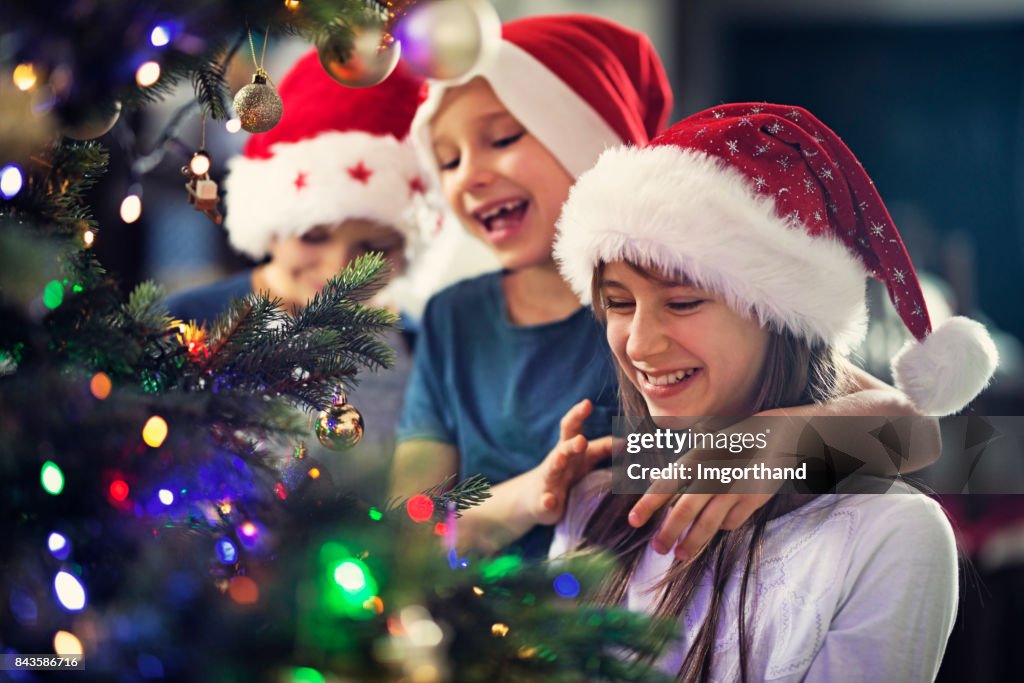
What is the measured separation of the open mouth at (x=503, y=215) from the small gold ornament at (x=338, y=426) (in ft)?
1.01

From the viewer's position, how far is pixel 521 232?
983 mm

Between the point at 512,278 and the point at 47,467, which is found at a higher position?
the point at 512,278

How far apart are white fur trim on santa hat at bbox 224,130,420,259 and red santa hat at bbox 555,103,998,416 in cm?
42

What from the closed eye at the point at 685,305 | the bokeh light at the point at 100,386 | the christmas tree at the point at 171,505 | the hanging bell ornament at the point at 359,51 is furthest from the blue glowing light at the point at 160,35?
the closed eye at the point at 685,305

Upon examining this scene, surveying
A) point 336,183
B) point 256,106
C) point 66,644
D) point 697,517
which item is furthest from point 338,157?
point 66,644

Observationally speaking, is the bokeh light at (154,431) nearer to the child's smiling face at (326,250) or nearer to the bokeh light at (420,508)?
the bokeh light at (420,508)

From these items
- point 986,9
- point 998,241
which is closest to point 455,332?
point 998,241

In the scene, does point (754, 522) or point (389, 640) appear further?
point (754, 522)

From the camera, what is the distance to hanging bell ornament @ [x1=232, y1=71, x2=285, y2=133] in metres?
0.78

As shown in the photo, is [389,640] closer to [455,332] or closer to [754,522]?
[754,522]

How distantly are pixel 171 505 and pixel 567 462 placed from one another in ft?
1.28

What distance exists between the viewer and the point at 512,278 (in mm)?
1051

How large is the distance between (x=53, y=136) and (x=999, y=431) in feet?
2.54

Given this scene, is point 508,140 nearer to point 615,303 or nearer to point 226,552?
point 615,303
